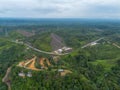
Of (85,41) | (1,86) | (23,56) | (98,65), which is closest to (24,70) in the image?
(1,86)

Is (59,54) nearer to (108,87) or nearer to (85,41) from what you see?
(108,87)

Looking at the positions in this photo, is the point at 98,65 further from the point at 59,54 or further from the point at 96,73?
the point at 59,54

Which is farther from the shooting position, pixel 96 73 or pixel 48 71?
pixel 96 73

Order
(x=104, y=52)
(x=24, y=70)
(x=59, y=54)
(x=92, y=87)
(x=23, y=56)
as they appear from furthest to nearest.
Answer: (x=104, y=52) → (x=59, y=54) → (x=23, y=56) → (x=24, y=70) → (x=92, y=87)

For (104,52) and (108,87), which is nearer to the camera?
(108,87)

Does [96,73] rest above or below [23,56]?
below

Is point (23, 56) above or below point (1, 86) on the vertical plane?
above

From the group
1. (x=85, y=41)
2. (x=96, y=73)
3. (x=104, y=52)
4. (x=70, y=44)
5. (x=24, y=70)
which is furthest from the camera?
(x=85, y=41)

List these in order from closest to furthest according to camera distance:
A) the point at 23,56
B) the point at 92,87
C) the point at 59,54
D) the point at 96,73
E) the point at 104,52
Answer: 1. the point at 92,87
2. the point at 96,73
3. the point at 23,56
4. the point at 59,54
5. the point at 104,52

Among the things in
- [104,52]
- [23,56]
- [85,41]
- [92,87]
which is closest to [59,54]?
[23,56]
